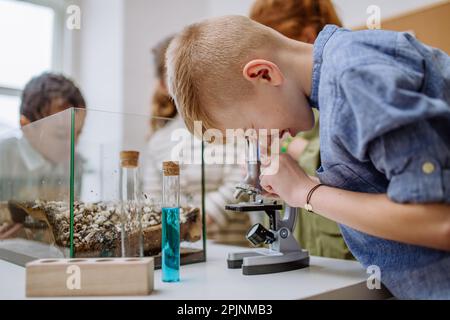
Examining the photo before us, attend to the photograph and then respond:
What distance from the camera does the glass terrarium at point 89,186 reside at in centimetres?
81

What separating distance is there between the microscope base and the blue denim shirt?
0.17 metres

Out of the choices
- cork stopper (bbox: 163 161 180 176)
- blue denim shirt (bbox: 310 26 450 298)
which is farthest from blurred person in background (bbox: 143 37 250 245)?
blue denim shirt (bbox: 310 26 450 298)

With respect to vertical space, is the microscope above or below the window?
below

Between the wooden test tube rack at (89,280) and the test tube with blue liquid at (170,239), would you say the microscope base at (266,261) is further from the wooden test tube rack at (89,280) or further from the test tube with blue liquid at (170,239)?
the wooden test tube rack at (89,280)

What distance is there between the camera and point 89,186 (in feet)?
3.03

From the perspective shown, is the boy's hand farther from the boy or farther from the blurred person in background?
the blurred person in background

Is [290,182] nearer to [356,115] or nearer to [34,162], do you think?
[356,115]

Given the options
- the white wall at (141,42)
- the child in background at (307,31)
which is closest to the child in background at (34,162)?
the child in background at (307,31)

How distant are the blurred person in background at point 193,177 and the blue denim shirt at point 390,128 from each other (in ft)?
1.31

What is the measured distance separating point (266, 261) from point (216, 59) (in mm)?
414

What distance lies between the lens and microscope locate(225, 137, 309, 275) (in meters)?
0.85
